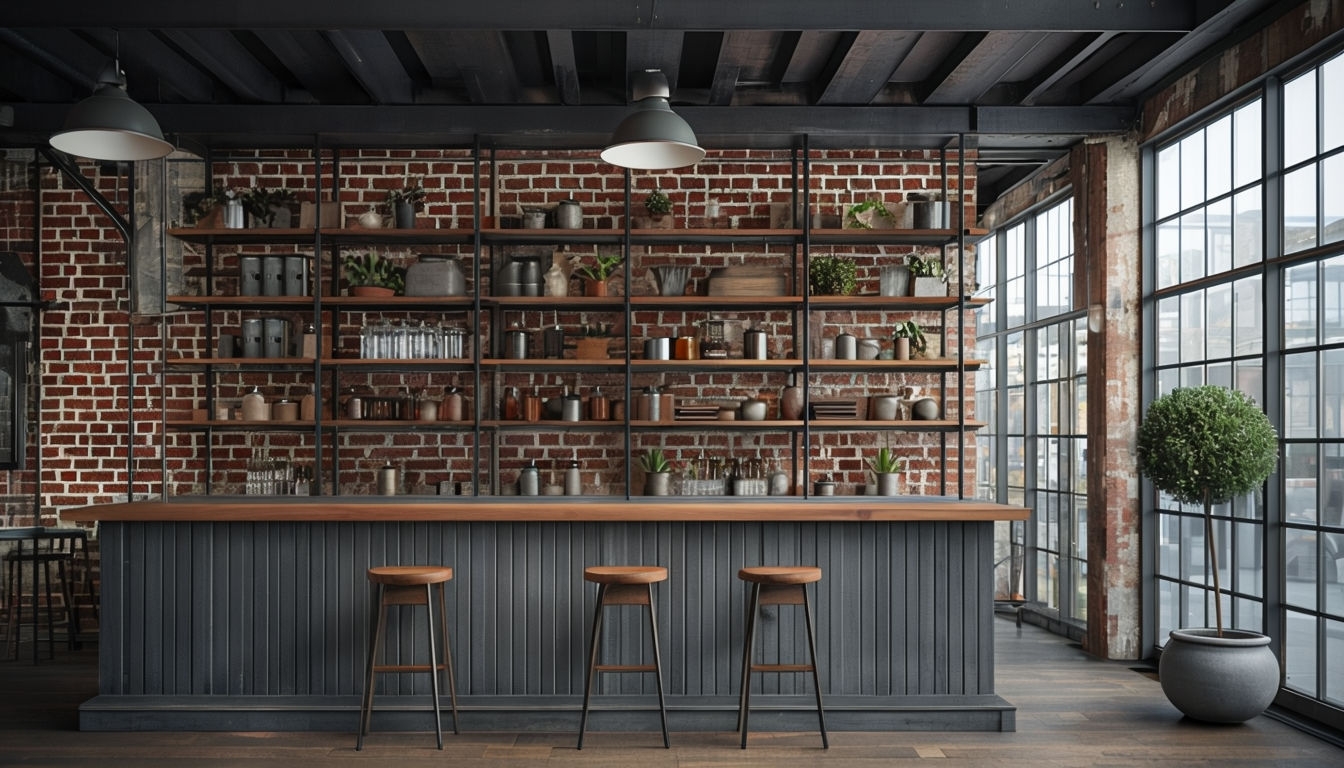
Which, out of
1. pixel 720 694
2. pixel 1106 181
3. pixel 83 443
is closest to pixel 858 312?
pixel 1106 181

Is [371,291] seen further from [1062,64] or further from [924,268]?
[1062,64]

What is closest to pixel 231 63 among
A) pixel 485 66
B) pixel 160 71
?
pixel 160 71

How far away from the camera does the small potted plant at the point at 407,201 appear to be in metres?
5.99

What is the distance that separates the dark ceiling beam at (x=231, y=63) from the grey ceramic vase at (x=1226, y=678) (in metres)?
5.21

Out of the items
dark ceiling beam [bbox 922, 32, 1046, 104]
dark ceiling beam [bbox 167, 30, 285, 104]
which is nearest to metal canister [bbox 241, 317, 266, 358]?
dark ceiling beam [bbox 167, 30, 285, 104]

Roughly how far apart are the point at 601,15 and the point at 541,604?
257cm

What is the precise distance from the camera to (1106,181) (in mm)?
6246

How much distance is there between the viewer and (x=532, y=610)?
4.86 metres

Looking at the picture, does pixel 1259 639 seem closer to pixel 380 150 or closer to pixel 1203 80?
pixel 1203 80

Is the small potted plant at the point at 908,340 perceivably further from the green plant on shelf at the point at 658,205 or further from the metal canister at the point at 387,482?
the metal canister at the point at 387,482

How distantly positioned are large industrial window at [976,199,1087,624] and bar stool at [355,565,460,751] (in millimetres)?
4338

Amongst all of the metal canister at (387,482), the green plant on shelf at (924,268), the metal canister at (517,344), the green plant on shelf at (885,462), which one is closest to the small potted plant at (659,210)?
the metal canister at (517,344)

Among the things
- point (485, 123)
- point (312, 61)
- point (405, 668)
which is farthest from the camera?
point (485, 123)

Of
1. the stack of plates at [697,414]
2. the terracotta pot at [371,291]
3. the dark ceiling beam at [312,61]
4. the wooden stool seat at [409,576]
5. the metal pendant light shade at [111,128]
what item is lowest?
the wooden stool seat at [409,576]
